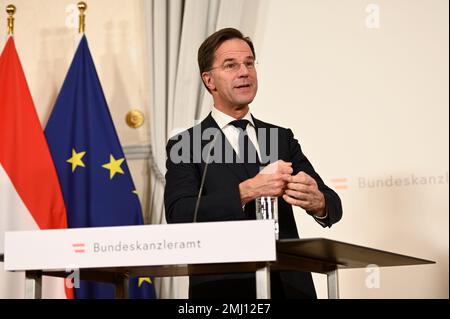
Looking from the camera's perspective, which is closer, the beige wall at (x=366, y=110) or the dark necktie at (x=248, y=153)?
the dark necktie at (x=248, y=153)

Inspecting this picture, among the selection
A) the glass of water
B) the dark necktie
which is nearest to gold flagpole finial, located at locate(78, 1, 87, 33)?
the dark necktie

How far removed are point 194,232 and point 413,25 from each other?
2.64 meters

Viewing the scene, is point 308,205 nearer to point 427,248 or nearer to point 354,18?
point 427,248

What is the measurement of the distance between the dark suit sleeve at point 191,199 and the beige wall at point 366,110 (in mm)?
1720

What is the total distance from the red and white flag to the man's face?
174 centimetres

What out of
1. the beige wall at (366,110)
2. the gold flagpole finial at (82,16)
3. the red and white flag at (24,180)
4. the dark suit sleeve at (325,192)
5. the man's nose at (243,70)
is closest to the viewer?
the dark suit sleeve at (325,192)

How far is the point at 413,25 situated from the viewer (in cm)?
400

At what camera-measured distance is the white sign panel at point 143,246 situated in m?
1.72

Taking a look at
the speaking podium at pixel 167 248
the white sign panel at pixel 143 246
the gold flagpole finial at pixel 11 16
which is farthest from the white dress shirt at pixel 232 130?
the gold flagpole finial at pixel 11 16

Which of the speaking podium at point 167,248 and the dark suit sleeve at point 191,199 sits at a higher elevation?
the dark suit sleeve at point 191,199

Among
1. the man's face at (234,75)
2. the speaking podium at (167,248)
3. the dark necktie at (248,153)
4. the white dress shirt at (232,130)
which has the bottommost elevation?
the speaking podium at (167,248)

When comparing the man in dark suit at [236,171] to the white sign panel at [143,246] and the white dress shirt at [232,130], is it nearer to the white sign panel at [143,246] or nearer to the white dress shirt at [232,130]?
the white dress shirt at [232,130]

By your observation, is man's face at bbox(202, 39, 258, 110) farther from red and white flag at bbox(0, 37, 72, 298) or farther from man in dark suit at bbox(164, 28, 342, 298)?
red and white flag at bbox(0, 37, 72, 298)
